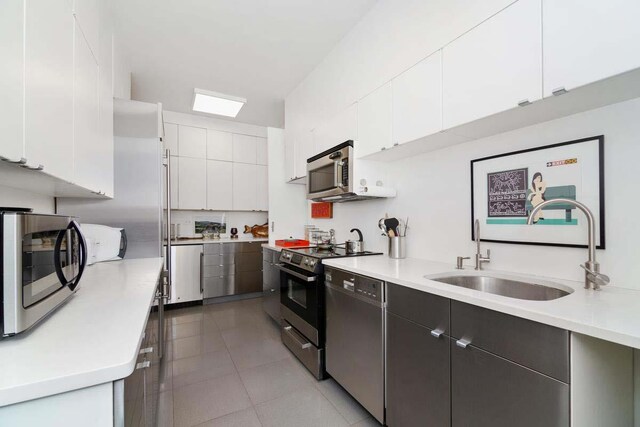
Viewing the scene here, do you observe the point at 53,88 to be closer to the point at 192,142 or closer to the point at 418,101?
the point at 418,101

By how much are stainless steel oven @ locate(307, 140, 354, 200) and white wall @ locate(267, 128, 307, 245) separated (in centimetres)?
88

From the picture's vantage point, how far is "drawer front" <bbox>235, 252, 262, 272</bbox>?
416cm

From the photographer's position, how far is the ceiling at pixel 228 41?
220 cm

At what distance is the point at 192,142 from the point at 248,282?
2359mm

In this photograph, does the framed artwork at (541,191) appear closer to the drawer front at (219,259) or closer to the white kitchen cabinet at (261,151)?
the drawer front at (219,259)

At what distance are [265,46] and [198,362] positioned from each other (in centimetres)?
299

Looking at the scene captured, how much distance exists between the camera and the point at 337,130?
2.55m

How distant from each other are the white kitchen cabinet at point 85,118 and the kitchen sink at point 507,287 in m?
1.89

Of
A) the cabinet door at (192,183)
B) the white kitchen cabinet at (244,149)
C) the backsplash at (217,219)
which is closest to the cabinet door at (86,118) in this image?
the cabinet door at (192,183)

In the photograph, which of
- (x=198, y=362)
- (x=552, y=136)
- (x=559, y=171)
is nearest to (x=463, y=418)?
(x=559, y=171)

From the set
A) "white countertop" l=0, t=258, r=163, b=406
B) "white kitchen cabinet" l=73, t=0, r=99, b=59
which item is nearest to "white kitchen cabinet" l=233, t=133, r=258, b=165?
"white kitchen cabinet" l=73, t=0, r=99, b=59

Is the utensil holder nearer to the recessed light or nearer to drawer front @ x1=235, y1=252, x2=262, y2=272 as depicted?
the recessed light

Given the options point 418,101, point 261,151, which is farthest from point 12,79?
point 261,151

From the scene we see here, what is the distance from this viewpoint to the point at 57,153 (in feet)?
3.46
